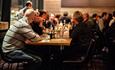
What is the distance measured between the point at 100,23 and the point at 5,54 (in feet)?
17.3

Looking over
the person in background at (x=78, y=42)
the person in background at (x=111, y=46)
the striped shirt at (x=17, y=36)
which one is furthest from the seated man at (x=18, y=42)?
the person in background at (x=111, y=46)

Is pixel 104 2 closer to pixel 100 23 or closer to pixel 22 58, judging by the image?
pixel 100 23

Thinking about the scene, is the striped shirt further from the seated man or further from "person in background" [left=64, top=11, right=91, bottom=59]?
"person in background" [left=64, top=11, right=91, bottom=59]

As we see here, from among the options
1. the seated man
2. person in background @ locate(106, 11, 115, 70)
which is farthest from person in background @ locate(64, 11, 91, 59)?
person in background @ locate(106, 11, 115, 70)

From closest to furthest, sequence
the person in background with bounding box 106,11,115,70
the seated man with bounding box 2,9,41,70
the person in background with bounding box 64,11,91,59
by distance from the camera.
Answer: the seated man with bounding box 2,9,41,70
the person in background with bounding box 64,11,91,59
the person in background with bounding box 106,11,115,70

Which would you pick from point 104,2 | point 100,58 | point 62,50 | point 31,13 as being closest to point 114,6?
point 104,2

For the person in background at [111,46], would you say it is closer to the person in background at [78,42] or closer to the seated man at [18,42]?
the person in background at [78,42]

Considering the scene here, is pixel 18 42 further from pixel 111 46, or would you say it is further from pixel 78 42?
pixel 111 46

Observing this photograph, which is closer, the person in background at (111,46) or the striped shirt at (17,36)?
the striped shirt at (17,36)

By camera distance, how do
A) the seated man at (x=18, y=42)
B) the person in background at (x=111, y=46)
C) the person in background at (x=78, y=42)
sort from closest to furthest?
the seated man at (x=18, y=42) → the person in background at (x=78, y=42) → the person in background at (x=111, y=46)

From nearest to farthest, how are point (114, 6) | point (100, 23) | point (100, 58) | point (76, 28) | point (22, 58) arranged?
1. point (22, 58)
2. point (76, 28)
3. point (100, 58)
4. point (100, 23)
5. point (114, 6)

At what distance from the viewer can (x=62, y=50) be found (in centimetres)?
570

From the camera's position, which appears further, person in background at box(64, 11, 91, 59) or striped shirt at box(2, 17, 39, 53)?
person in background at box(64, 11, 91, 59)

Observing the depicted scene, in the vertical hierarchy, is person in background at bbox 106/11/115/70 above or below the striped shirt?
below
